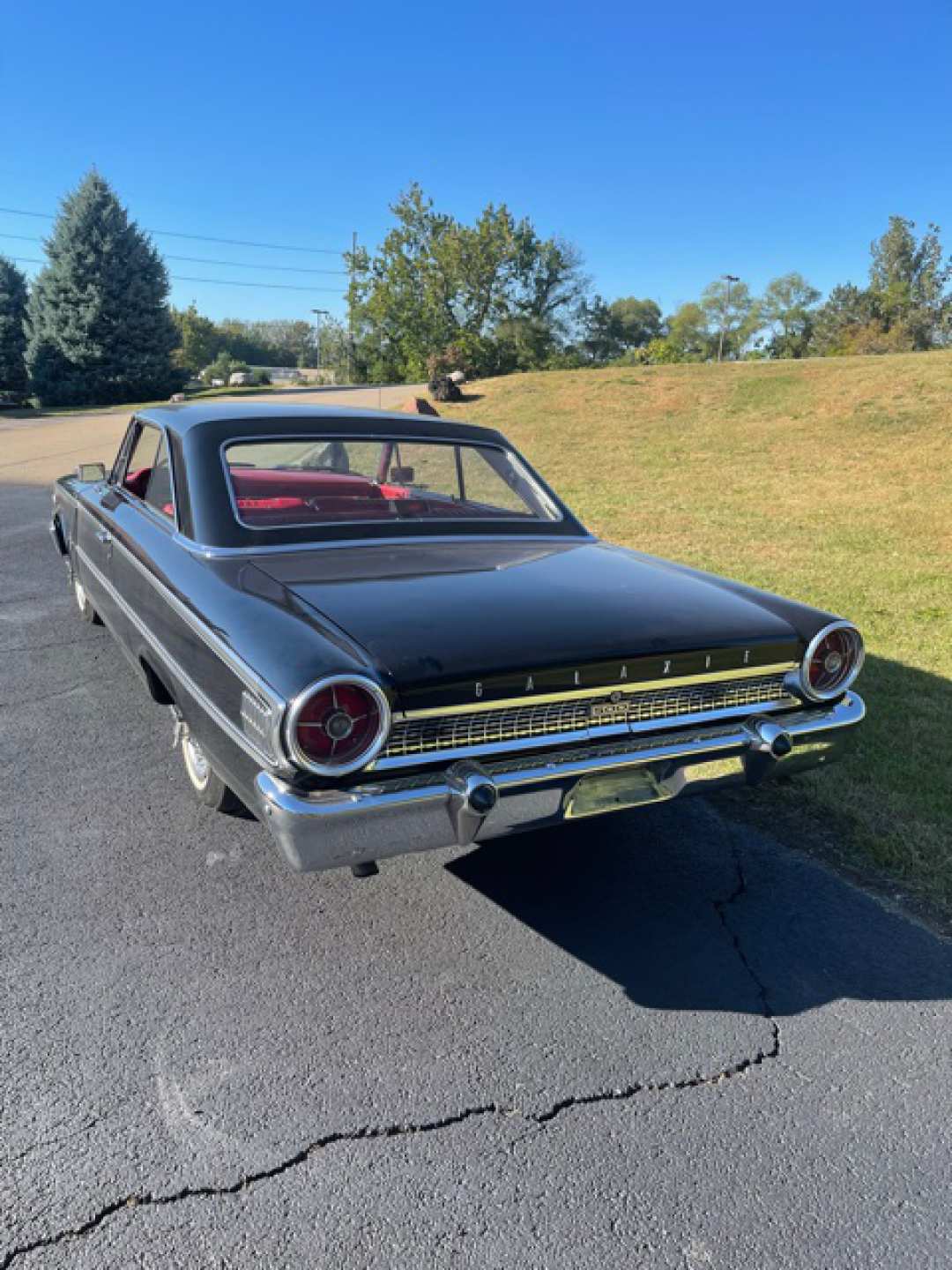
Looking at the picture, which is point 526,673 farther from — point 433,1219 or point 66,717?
point 66,717

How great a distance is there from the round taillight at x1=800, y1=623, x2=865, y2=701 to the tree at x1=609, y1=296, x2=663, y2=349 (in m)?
81.9

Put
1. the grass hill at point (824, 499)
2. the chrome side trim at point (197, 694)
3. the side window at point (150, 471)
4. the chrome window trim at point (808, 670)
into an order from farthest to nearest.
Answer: the grass hill at point (824, 499) → the side window at point (150, 471) → the chrome window trim at point (808, 670) → the chrome side trim at point (197, 694)

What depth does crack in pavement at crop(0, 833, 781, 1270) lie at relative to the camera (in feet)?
5.65

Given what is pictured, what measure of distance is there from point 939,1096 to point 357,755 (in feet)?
5.31

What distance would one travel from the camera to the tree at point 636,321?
81688 mm

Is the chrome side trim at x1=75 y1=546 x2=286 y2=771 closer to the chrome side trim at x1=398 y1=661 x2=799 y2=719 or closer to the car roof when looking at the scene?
the chrome side trim at x1=398 y1=661 x2=799 y2=719

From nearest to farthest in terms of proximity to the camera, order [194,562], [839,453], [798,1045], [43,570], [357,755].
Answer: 1. [357,755]
2. [798,1045]
3. [194,562]
4. [43,570]
5. [839,453]

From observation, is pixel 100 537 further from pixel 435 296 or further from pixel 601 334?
pixel 601 334

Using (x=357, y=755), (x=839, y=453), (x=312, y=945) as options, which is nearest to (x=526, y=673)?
(x=357, y=755)

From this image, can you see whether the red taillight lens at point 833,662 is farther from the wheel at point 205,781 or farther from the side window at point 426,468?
the wheel at point 205,781

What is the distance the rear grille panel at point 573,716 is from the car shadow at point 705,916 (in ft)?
2.26

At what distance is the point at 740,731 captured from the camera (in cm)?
270

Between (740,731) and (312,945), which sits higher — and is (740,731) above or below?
above

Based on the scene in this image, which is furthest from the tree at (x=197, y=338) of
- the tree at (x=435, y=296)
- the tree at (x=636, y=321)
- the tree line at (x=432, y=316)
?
the tree at (x=636, y=321)
